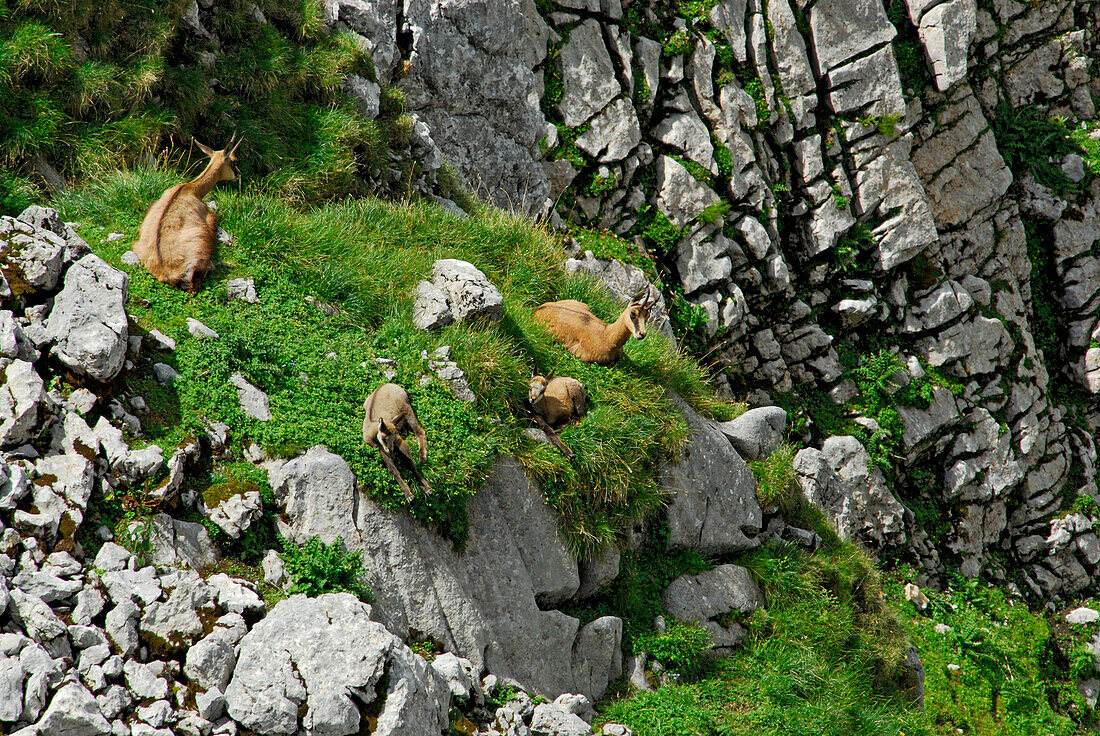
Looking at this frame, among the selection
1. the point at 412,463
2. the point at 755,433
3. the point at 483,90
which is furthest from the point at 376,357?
the point at 483,90

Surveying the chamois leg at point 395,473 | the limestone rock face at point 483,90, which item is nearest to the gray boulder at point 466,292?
the chamois leg at point 395,473

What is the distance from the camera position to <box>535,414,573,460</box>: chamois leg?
8672mm

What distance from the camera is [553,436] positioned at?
8.80 metres

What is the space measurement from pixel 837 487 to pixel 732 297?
4.78 meters

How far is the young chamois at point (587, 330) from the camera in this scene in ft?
32.1

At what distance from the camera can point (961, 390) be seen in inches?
749

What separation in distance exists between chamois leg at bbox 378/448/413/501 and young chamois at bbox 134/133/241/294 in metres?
3.27

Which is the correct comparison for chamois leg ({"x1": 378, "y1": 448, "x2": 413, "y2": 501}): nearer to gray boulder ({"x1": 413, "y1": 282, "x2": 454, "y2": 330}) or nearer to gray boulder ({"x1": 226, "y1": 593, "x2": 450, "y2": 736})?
gray boulder ({"x1": 226, "y1": 593, "x2": 450, "y2": 736})

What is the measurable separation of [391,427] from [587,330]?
3758 millimetres

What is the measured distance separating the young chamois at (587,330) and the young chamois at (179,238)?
432cm

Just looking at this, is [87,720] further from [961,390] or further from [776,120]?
[961,390]

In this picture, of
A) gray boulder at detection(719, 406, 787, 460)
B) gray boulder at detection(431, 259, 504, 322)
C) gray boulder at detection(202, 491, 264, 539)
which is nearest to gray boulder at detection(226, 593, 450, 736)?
gray boulder at detection(202, 491, 264, 539)

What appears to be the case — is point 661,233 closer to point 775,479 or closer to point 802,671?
point 775,479

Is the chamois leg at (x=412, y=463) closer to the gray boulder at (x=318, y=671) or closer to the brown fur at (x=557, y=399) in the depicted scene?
the gray boulder at (x=318, y=671)
